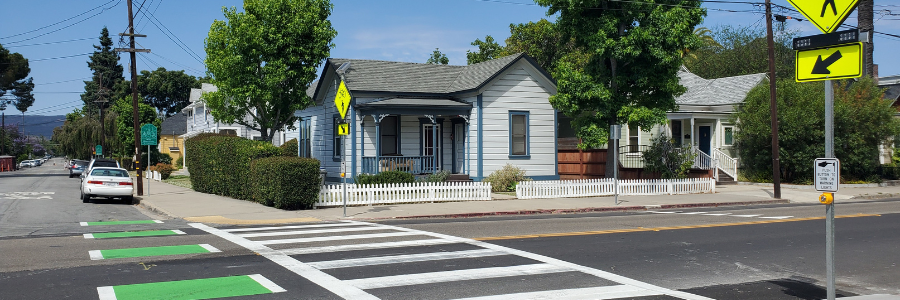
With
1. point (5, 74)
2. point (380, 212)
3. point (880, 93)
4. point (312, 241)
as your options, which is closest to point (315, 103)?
point (380, 212)

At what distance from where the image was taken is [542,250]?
10.8 metres

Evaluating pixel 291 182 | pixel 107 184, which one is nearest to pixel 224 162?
pixel 107 184

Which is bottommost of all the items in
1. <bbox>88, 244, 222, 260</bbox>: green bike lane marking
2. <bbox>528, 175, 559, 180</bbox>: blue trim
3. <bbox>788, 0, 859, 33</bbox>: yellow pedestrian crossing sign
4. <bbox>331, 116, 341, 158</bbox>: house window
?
<bbox>88, 244, 222, 260</bbox>: green bike lane marking

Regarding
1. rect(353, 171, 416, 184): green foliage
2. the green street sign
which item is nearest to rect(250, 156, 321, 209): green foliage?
rect(353, 171, 416, 184): green foliage

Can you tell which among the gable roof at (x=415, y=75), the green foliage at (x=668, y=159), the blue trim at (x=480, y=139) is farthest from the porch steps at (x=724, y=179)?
the blue trim at (x=480, y=139)

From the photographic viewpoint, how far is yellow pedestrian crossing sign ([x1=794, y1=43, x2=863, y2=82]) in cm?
609

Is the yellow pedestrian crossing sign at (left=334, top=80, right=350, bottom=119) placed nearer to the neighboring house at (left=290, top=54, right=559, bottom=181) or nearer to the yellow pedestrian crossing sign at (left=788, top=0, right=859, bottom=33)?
the neighboring house at (left=290, top=54, right=559, bottom=181)

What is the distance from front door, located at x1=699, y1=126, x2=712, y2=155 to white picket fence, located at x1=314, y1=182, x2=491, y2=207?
15.5 metres

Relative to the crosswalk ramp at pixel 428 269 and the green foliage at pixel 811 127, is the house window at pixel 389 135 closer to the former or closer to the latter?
the crosswalk ramp at pixel 428 269

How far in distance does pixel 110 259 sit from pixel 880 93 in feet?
100

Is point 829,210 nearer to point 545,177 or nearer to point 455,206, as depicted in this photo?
point 455,206

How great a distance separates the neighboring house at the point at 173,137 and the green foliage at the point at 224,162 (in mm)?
38625

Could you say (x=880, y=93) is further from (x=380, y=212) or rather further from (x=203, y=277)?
(x=203, y=277)

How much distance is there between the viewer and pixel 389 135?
85.7 ft
